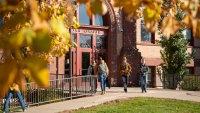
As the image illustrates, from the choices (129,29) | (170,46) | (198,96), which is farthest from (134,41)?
(198,96)

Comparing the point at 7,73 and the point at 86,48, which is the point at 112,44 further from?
the point at 7,73

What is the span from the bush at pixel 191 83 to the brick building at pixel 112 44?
262 cm

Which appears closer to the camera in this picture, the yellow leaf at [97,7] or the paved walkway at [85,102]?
the yellow leaf at [97,7]

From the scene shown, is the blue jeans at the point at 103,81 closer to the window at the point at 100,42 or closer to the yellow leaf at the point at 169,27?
the window at the point at 100,42

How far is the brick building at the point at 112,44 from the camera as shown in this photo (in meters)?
28.4

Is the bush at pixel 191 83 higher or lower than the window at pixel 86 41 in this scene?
lower

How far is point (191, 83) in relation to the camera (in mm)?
27562

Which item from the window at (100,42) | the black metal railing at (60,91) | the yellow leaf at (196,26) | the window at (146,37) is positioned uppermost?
the window at (146,37)

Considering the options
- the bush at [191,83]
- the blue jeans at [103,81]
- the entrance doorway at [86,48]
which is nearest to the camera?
the blue jeans at [103,81]

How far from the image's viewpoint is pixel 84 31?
28500mm

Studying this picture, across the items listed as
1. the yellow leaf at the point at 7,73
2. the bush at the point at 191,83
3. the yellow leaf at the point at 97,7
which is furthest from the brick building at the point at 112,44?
the yellow leaf at the point at 7,73

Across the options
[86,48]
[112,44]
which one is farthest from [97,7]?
[112,44]

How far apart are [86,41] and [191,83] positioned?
657 cm

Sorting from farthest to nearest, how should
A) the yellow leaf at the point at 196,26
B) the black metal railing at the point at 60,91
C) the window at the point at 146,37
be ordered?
the window at the point at 146,37
the black metal railing at the point at 60,91
the yellow leaf at the point at 196,26
